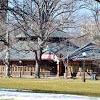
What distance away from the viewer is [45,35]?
6247cm

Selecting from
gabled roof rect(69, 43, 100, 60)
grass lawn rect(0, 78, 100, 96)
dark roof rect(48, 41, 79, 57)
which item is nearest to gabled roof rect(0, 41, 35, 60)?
dark roof rect(48, 41, 79, 57)

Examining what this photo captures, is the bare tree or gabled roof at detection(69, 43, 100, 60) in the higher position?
the bare tree

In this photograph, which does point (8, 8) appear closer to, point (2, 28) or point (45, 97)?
point (45, 97)

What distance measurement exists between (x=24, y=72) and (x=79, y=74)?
1015 centimetres

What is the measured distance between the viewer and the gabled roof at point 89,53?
69.4 m

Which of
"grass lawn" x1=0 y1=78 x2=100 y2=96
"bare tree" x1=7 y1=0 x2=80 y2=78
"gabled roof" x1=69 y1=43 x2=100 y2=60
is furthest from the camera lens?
"gabled roof" x1=69 y1=43 x2=100 y2=60

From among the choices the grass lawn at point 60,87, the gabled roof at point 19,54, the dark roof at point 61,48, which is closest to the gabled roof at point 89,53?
the dark roof at point 61,48

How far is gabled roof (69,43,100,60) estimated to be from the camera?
69.4 m

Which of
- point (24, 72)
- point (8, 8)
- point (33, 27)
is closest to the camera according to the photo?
point (8, 8)

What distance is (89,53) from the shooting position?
234ft

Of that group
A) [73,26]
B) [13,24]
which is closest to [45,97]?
[13,24]

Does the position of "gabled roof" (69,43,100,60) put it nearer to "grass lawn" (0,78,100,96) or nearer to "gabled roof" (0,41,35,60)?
"gabled roof" (0,41,35,60)

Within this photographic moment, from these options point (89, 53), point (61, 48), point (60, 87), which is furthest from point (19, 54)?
point (60, 87)

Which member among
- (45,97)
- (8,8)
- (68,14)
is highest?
(68,14)
